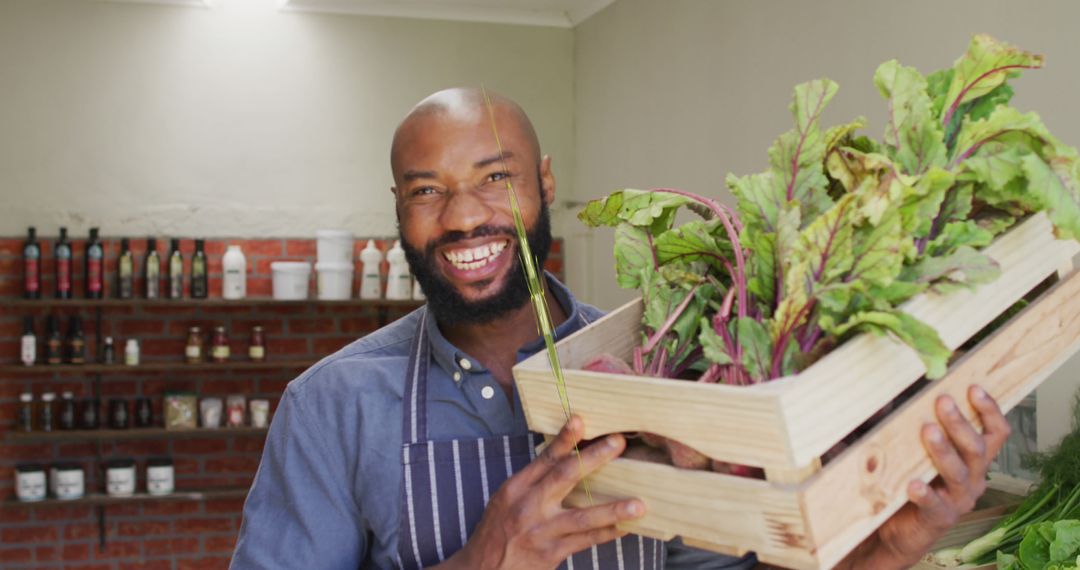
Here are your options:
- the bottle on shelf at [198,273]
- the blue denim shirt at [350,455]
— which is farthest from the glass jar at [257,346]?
the blue denim shirt at [350,455]

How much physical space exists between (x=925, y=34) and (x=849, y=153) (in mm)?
2033

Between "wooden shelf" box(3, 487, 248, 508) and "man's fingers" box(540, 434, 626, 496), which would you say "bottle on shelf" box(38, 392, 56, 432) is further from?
"man's fingers" box(540, 434, 626, 496)

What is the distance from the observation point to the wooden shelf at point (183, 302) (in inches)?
180

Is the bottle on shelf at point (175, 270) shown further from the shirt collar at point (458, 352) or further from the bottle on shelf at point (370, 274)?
the shirt collar at point (458, 352)

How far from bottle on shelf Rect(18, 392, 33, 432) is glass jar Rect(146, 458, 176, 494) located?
553mm

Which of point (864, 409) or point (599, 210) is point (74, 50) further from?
point (864, 409)

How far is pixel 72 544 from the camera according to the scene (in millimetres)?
4824

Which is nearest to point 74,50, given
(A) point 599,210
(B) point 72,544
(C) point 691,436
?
(B) point 72,544

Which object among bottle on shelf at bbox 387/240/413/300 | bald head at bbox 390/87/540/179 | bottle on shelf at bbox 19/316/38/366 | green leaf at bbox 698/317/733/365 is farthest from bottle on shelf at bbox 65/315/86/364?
green leaf at bbox 698/317/733/365

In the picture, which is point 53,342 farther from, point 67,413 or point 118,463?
point 118,463

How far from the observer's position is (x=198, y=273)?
4.76 meters

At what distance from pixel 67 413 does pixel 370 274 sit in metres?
1.51

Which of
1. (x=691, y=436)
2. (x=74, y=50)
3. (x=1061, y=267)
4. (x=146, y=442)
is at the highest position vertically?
(x=74, y=50)

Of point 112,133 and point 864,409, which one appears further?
point 112,133
